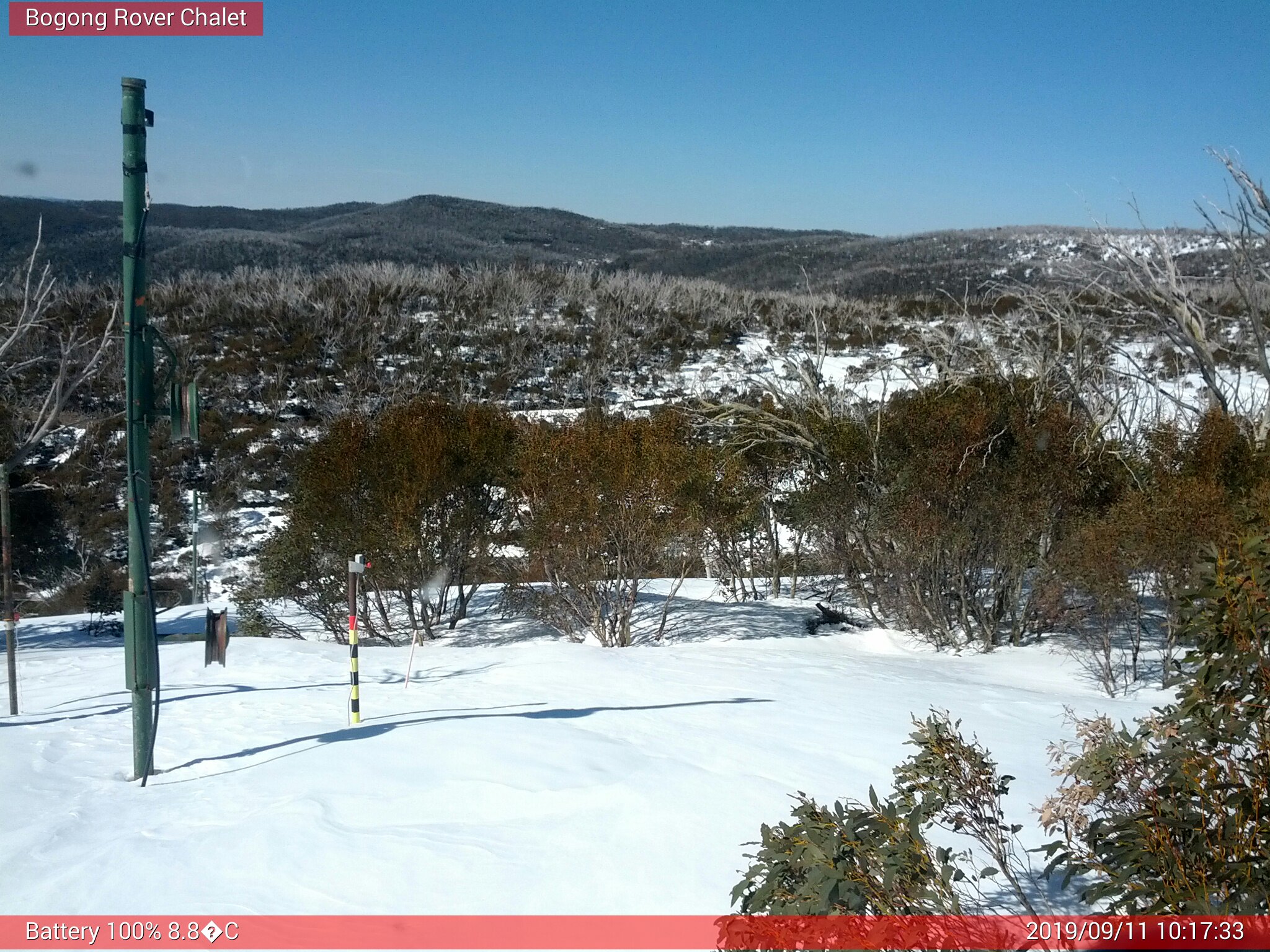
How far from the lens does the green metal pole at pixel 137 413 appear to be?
595cm

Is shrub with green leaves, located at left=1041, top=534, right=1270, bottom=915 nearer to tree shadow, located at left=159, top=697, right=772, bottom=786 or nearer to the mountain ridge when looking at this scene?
tree shadow, located at left=159, top=697, right=772, bottom=786

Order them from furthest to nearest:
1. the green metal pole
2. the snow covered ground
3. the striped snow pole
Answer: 1. the striped snow pole
2. the green metal pole
3. the snow covered ground

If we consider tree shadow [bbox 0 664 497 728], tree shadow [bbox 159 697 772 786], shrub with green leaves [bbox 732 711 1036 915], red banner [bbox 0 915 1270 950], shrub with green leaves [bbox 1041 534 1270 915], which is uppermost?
shrub with green leaves [bbox 1041 534 1270 915]

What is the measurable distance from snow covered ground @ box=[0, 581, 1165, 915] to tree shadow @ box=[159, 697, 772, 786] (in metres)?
0.04

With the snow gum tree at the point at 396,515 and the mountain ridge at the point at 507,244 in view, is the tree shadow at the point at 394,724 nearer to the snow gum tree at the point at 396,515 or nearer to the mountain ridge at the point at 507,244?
the snow gum tree at the point at 396,515

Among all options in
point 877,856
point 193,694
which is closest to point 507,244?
point 193,694

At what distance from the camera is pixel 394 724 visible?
7.64 metres

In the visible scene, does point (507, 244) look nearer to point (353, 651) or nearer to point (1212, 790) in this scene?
point (353, 651)

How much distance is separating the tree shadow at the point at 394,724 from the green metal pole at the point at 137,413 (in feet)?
1.85

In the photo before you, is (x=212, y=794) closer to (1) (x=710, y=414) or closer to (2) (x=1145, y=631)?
(2) (x=1145, y=631)

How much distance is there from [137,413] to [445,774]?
2.92 meters

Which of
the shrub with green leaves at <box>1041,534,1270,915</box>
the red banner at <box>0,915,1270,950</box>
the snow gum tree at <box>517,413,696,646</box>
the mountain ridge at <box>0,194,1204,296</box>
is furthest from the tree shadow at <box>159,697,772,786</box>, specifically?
the mountain ridge at <box>0,194,1204,296</box>

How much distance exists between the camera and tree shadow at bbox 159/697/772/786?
6590mm

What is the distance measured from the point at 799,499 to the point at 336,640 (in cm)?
836
